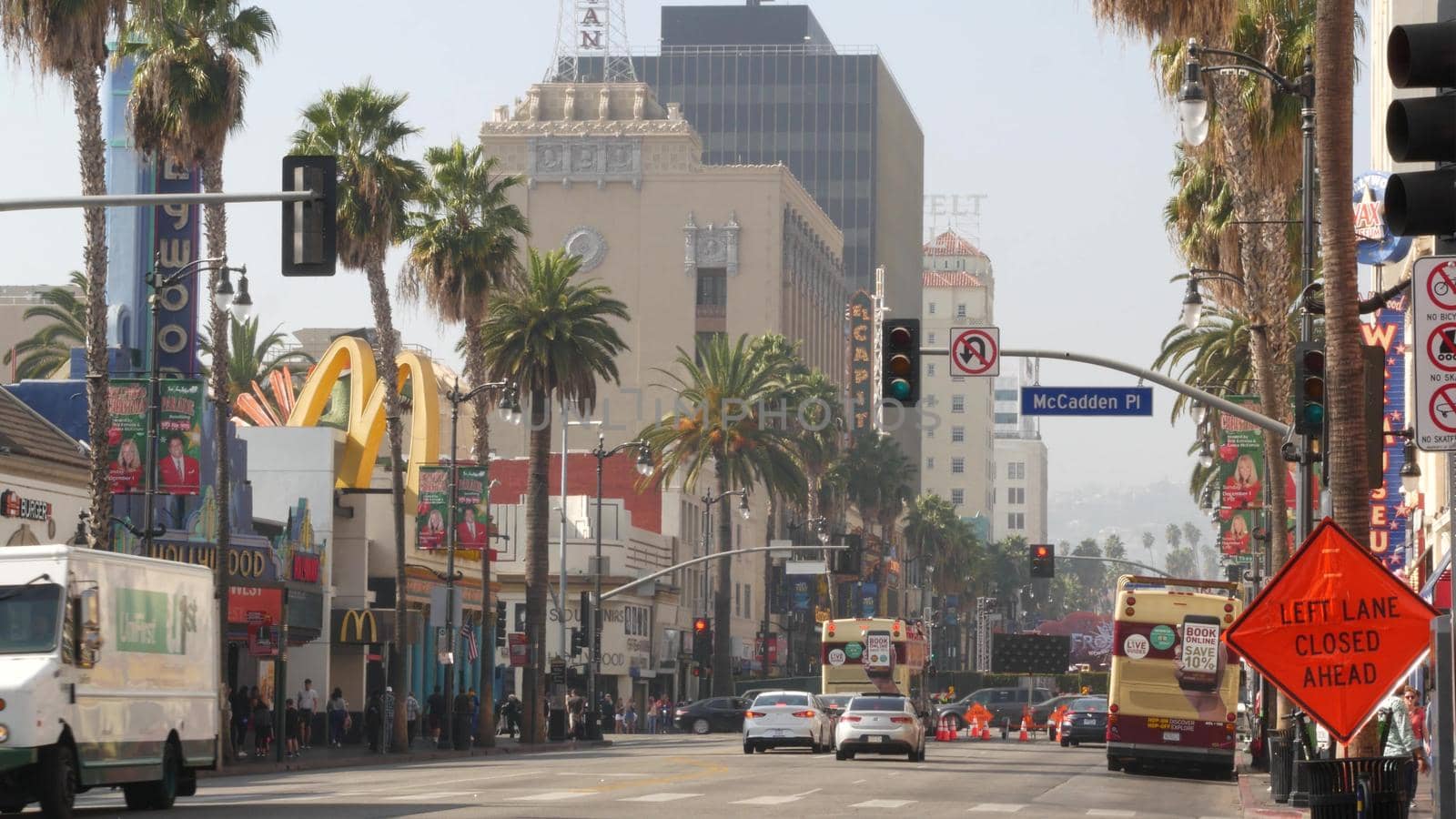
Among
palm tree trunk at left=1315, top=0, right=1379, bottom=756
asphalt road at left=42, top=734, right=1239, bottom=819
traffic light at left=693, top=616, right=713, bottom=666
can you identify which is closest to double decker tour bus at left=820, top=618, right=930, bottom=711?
traffic light at left=693, top=616, right=713, bottom=666

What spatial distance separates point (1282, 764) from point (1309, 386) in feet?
26.7

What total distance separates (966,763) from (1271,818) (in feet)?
51.8

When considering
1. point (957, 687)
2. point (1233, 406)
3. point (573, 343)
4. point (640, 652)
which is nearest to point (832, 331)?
point (957, 687)

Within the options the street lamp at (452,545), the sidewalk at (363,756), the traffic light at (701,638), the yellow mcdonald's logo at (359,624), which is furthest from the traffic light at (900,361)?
the traffic light at (701,638)

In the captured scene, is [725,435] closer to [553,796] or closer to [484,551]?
[484,551]

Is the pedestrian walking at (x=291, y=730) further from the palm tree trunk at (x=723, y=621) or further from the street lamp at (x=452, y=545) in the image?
the palm tree trunk at (x=723, y=621)

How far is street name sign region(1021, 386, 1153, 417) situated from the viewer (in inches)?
1132

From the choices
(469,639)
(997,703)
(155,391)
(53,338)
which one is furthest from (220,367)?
(997,703)

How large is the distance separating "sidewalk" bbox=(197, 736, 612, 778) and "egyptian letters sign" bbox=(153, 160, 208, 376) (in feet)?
32.2

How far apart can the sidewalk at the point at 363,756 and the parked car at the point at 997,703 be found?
55.0 feet

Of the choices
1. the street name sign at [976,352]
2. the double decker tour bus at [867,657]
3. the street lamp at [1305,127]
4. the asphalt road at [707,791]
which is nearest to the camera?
the asphalt road at [707,791]

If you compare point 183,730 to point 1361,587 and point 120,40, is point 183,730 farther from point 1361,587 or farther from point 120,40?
point 120,40

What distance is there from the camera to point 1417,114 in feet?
31.0

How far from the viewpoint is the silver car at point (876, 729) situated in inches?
1624
